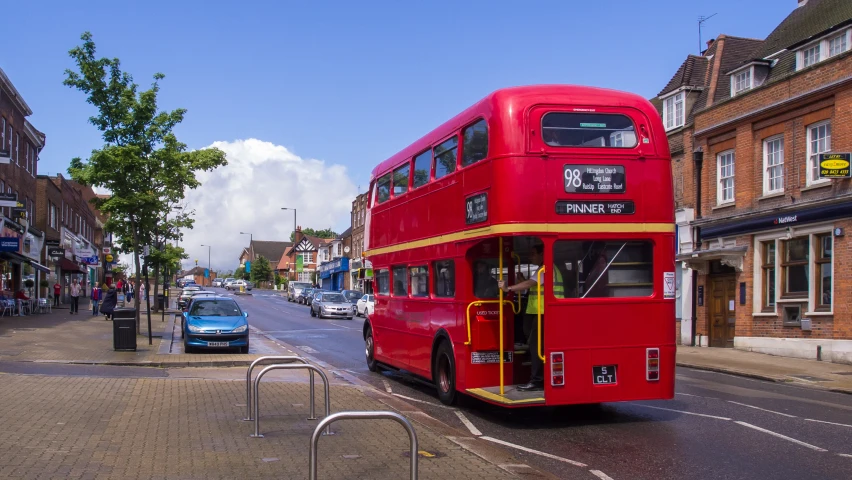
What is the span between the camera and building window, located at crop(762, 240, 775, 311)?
75.6ft

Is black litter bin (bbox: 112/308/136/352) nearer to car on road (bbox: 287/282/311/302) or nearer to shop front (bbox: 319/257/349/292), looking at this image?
car on road (bbox: 287/282/311/302)

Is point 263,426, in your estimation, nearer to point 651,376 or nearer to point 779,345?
point 651,376

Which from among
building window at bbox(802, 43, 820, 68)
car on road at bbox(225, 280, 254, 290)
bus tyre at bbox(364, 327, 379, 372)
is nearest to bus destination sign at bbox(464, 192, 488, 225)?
bus tyre at bbox(364, 327, 379, 372)

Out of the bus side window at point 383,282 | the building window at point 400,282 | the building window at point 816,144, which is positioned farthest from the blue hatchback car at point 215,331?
the building window at point 816,144

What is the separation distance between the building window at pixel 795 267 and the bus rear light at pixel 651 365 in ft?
44.4

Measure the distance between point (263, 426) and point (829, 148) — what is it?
17690 millimetres

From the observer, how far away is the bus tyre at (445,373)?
37.2 ft

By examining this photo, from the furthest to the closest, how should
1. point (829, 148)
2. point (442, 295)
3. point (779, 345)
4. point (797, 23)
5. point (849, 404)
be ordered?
point (797, 23) < point (779, 345) < point (829, 148) < point (849, 404) < point (442, 295)

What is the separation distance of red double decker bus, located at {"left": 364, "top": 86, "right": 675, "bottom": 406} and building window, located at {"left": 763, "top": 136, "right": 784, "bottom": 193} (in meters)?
14.5

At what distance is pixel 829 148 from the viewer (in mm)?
20750

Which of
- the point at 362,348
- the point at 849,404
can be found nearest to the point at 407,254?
the point at 849,404

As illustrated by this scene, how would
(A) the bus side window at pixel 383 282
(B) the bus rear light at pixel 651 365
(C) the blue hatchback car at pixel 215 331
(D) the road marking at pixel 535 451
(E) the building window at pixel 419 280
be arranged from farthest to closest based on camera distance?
(C) the blue hatchback car at pixel 215 331
(A) the bus side window at pixel 383 282
(E) the building window at pixel 419 280
(B) the bus rear light at pixel 651 365
(D) the road marking at pixel 535 451

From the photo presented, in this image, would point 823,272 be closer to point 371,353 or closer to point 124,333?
point 371,353

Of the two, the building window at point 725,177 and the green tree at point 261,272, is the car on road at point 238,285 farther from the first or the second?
the building window at point 725,177
